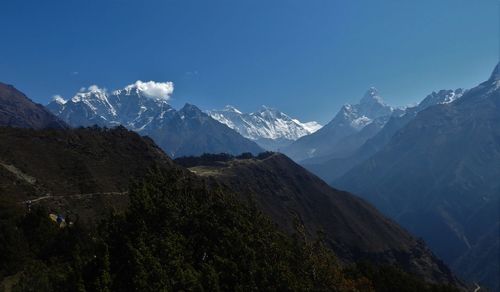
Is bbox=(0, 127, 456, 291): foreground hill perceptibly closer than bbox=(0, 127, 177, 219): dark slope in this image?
Yes

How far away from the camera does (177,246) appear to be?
68.8 meters

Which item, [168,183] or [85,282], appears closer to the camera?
[85,282]

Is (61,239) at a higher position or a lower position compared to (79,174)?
lower

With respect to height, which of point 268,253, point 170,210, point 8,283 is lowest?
point 8,283

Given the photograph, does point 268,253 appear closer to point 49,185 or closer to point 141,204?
point 141,204

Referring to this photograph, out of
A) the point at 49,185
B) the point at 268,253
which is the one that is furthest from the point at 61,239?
the point at 49,185

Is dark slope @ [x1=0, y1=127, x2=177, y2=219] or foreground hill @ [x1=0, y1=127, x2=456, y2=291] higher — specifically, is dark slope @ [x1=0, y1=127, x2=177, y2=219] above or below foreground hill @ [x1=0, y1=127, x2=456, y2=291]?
above

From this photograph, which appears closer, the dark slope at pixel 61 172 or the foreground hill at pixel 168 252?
the foreground hill at pixel 168 252

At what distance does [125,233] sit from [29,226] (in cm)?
2292

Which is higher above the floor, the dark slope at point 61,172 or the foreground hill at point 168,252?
the dark slope at point 61,172

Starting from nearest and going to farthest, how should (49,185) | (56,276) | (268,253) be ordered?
(56,276), (268,253), (49,185)

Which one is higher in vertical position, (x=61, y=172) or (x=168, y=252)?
(x=61, y=172)

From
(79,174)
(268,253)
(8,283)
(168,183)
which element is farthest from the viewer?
(79,174)

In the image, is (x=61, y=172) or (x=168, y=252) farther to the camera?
(x=61, y=172)
